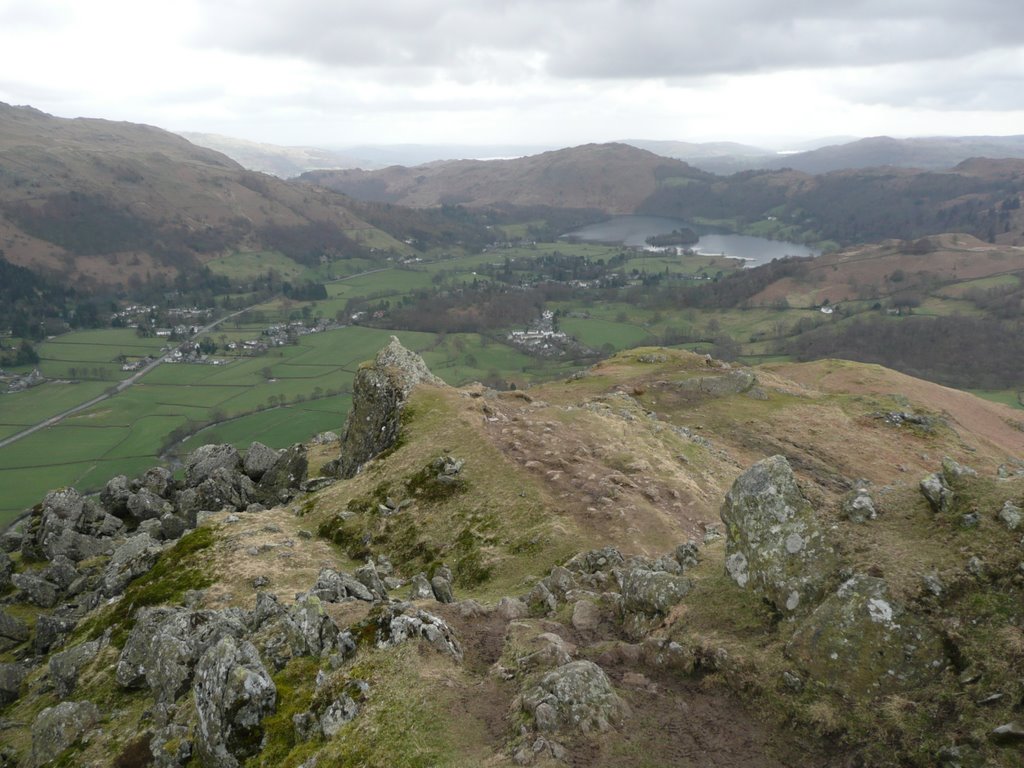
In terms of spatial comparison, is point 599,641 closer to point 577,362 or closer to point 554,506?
point 554,506

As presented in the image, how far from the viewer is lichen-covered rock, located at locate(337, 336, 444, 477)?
46438 mm

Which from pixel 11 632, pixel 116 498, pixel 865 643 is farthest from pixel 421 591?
pixel 116 498

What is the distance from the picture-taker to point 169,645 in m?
21.1

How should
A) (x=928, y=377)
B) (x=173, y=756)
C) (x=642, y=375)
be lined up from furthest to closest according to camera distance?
(x=928, y=377) → (x=642, y=375) → (x=173, y=756)

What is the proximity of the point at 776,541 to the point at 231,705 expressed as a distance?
15.7 meters

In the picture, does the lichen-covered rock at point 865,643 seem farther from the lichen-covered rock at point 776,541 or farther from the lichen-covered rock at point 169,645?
the lichen-covered rock at point 169,645

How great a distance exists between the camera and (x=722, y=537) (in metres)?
25.4

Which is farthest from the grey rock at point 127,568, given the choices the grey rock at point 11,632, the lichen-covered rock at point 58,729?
the lichen-covered rock at point 58,729

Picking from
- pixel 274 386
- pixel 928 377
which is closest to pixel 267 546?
pixel 274 386

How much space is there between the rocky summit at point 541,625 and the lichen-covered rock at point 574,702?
0.05m

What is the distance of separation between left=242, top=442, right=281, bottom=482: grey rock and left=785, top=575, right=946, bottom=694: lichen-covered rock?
45.1 meters

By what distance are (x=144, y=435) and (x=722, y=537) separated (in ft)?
464

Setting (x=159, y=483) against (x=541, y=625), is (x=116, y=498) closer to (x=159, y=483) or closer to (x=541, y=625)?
(x=159, y=483)

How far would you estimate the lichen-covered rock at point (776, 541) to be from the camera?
15.9 metres
